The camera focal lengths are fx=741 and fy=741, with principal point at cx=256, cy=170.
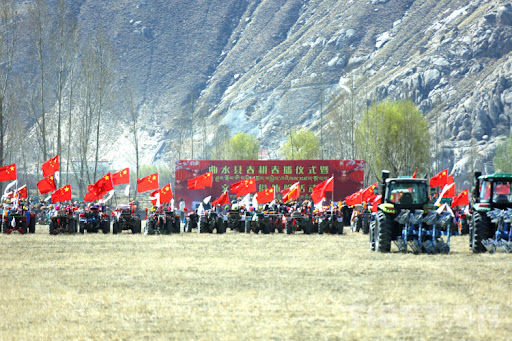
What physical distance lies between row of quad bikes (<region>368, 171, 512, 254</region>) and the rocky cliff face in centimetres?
5130

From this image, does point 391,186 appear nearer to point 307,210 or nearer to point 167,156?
point 307,210

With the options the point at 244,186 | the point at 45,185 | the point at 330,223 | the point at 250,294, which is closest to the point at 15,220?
the point at 45,185

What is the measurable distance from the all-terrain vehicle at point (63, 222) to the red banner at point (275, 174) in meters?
19.0

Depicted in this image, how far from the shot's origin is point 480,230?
21219 mm

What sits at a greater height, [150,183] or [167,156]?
[167,156]

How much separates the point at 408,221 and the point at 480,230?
2129 mm

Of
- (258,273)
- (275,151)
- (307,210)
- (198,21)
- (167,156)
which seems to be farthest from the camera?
(198,21)

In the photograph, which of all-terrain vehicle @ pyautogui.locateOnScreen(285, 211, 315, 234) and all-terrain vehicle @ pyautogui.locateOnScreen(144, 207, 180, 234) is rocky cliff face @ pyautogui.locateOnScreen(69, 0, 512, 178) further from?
all-terrain vehicle @ pyautogui.locateOnScreen(144, 207, 180, 234)

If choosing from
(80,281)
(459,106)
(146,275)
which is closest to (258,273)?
(146,275)

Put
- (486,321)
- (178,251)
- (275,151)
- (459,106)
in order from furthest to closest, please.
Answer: (275,151) → (459,106) → (178,251) → (486,321)

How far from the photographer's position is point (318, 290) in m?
13.7

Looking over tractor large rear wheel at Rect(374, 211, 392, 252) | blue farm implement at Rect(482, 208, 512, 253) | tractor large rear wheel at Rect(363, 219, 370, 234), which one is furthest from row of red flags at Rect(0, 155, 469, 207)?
tractor large rear wheel at Rect(374, 211, 392, 252)

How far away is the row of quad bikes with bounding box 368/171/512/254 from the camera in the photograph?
2089 cm

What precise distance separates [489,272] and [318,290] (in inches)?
190
